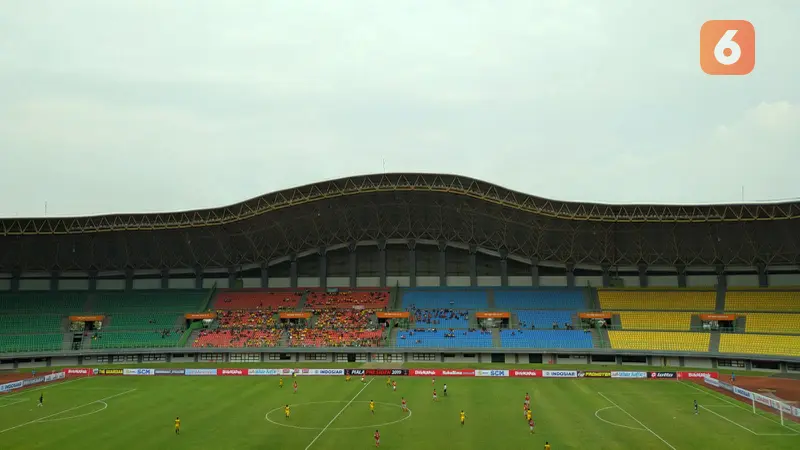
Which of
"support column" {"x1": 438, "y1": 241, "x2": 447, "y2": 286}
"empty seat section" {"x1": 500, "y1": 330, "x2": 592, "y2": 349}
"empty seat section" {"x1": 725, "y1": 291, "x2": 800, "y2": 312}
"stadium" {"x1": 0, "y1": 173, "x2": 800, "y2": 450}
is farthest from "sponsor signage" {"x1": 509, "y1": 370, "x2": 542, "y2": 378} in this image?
"empty seat section" {"x1": 725, "y1": 291, "x2": 800, "y2": 312}

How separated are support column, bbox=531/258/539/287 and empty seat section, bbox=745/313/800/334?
26999 millimetres

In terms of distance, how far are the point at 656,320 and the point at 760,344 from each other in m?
11.9

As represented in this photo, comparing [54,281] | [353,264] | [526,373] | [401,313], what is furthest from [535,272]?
[54,281]

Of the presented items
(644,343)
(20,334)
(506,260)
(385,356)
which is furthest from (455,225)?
(20,334)

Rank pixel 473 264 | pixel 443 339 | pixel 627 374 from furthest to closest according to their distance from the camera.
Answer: pixel 473 264
pixel 443 339
pixel 627 374

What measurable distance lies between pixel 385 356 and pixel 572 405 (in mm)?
30635

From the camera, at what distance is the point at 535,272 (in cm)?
→ 8494

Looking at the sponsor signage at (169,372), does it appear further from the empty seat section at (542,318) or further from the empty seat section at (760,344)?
the empty seat section at (760,344)

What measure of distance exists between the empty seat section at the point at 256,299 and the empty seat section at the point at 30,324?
21651 mm

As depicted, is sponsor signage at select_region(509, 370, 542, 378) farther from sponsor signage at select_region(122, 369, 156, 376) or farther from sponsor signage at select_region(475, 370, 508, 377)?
sponsor signage at select_region(122, 369, 156, 376)

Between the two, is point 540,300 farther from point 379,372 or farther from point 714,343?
point 379,372

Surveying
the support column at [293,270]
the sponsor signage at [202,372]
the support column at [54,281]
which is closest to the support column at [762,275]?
the support column at [293,270]

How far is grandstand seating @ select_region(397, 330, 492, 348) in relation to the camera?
73625 millimetres

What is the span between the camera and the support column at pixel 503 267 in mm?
85000
